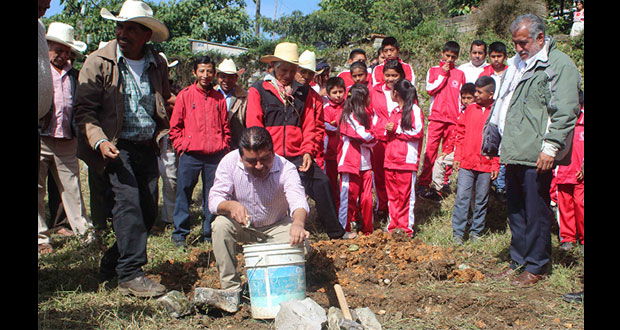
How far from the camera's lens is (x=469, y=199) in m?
5.62

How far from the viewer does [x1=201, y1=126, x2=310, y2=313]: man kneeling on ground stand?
3646mm

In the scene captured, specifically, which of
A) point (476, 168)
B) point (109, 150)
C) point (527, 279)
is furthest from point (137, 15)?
point (527, 279)

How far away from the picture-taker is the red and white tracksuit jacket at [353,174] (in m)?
5.82

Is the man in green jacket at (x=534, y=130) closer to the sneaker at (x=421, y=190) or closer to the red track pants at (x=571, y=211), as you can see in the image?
the red track pants at (x=571, y=211)

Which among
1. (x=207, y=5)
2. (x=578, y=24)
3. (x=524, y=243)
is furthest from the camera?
(x=207, y=5)

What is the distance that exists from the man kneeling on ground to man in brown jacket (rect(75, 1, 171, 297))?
0.57m

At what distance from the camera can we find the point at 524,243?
4.45m

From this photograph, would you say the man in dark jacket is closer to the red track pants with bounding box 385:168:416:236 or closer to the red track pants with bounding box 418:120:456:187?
the red track pants with bounding box 385:168:416:236

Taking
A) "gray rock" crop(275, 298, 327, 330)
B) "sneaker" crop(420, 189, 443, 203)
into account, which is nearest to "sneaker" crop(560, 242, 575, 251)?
"sneaker" crop(420, 189, 443, 203)
